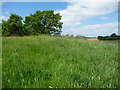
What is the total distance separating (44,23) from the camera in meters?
50.0

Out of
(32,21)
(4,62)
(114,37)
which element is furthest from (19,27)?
(4,62)

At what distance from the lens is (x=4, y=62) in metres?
4.73

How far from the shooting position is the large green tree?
4912cm

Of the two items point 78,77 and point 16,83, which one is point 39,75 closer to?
point 16,83

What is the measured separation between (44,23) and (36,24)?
3.10 metres

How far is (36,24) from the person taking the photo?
4912 cm

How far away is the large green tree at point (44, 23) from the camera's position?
49125mm

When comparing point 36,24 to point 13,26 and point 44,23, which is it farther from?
point 13,26

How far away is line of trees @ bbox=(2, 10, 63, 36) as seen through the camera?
1923 inches

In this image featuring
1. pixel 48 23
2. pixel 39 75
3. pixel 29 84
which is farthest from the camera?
pixel 48 23

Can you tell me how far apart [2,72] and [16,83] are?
0.89m

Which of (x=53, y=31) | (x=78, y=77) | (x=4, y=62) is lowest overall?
(x=78, y=77)

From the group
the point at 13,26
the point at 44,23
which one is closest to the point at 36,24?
the point at 44,23

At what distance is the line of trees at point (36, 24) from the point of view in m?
48.8
